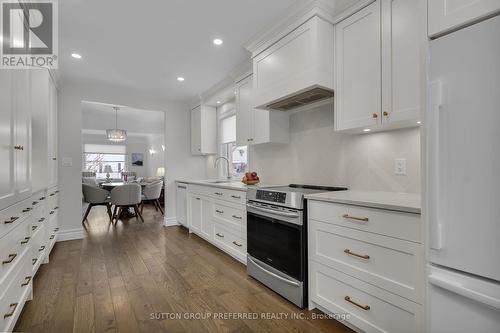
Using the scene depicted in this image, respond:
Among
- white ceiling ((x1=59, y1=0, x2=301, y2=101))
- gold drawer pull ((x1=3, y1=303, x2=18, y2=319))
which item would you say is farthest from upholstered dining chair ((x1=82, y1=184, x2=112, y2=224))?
gold drawer pull ((x1=3, y1=303, x2=18, y2=319))

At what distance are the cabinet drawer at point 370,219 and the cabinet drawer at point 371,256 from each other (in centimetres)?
3

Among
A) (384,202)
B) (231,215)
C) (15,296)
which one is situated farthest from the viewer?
(231,215)

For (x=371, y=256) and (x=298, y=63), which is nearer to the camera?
(x=371, y=256)

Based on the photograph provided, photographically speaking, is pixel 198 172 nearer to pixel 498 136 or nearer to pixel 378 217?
pixel 378 217

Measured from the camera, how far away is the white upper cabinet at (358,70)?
1.72 metres

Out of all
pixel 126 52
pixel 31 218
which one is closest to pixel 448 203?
pixel 31 218

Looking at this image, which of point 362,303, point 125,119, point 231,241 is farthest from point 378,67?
point 125,119

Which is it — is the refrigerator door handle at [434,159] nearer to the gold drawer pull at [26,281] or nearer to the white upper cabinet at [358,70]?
the white upper cabinet at [358,70]

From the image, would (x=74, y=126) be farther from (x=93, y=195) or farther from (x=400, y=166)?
(x=400, y=166)

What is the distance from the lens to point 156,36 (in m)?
2.46

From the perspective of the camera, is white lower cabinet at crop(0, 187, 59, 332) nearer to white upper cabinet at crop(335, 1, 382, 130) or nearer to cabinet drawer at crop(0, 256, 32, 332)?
cabinet drawer at crop(0, 256, 32, 332)

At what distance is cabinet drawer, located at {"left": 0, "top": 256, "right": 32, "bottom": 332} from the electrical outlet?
267 cm

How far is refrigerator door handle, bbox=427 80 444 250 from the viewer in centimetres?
98

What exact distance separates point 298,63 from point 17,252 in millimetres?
2491
